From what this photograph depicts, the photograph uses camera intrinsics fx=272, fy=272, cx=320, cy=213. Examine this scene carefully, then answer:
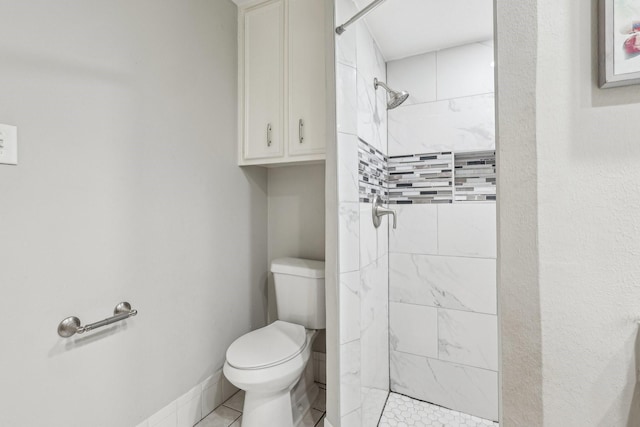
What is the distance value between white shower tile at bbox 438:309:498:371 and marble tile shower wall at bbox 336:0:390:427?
434 mm

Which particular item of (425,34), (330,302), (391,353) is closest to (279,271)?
(330,302)

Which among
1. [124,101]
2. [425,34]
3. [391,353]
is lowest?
[391,353]

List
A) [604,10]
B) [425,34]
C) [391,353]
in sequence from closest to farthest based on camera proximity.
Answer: [604,10] → [425,34] → [391,353]

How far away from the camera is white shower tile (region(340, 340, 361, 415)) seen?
4.09 ft

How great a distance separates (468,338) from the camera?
1.64m

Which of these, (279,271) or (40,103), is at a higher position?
(40,103)

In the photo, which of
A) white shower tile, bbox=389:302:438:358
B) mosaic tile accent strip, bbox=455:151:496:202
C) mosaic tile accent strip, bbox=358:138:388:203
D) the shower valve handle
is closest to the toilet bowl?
white shower tile, bbox=389:302:438:358

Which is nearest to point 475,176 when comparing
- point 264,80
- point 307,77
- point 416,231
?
point 416,231

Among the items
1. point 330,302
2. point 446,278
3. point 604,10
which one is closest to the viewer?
point 604,10

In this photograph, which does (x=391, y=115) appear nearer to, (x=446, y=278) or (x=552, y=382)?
(x=446, y=278)

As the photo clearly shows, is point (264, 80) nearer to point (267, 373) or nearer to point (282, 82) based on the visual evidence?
point (282, 82)

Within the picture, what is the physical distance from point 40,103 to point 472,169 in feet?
6.66

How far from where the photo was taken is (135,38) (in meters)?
1.22

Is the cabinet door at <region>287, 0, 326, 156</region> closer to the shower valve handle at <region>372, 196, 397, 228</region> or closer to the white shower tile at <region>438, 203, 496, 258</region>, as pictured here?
the shower valve handle at <region>372, 196, 397, 228</region>
